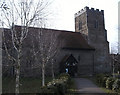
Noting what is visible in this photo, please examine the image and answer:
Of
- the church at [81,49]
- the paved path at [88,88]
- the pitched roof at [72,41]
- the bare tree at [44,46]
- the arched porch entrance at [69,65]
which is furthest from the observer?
the pitched roof at [72,41]

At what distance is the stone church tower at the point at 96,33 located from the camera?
37.6m

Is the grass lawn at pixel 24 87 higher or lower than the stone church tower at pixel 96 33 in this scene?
lower

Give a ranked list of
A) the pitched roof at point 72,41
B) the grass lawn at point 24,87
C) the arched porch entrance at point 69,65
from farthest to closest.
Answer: the pitched roof at point 72,41 < the arched porch entrance at point 69,65 < the grass lawn at point 24,87

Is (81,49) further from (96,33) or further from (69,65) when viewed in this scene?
(96,33)

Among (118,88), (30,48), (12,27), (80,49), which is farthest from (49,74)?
(12,27)

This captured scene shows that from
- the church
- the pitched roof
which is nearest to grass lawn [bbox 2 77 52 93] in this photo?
the church

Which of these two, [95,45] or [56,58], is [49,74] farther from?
[95,45]

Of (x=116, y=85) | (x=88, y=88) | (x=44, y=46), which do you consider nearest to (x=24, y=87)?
(x=88, y=88)

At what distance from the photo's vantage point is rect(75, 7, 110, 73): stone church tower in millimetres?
37562

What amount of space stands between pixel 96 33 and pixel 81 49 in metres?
7.45

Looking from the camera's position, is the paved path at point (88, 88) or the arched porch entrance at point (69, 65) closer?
the paved path at point (88, 88)

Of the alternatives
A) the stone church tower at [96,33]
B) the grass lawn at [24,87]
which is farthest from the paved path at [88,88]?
the stone church tower at [96,33]

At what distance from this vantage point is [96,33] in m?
38.9

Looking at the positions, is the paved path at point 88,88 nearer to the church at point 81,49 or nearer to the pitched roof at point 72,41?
the church at point 81,49
